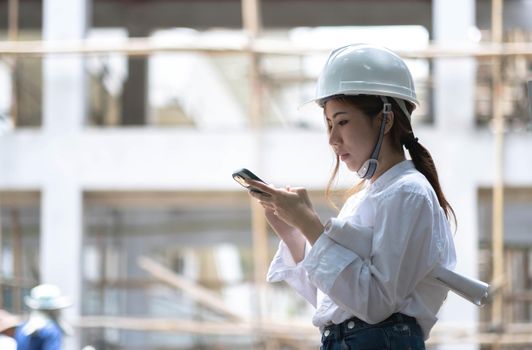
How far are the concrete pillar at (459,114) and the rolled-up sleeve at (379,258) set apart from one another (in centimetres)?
829

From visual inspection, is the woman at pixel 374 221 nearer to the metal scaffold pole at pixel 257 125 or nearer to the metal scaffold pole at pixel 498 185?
the metal scaffold pole at pixel 498 185

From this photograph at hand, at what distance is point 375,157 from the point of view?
241 cm

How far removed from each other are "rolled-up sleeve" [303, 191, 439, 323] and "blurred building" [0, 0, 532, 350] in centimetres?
339

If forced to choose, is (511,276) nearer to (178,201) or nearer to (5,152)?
(178,201)

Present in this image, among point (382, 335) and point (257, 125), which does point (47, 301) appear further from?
point (382, 335)

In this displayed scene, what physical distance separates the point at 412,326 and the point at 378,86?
469 millimetres

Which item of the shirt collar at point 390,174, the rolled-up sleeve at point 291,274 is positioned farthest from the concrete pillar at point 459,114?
the shirt collar at point 390,174

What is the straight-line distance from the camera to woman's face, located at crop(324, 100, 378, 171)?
240 cm

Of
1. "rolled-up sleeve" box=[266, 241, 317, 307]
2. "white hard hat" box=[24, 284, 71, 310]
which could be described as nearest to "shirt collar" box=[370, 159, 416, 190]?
"rolled-up sleeve" box=[266, 241, 317, 307]

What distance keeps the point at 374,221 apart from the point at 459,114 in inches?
334

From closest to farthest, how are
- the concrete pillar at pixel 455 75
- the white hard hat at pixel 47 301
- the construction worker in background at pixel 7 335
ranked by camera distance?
the construction worker in background at pixel 7 335, the white hard hat at pixel 47 301, the concrete pillar at pixel 455 75

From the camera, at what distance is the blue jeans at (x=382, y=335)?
231 centimetres

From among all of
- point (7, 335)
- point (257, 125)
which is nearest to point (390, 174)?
point (7, 335)

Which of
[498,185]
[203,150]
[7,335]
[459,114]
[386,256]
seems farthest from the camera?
[203,150]
